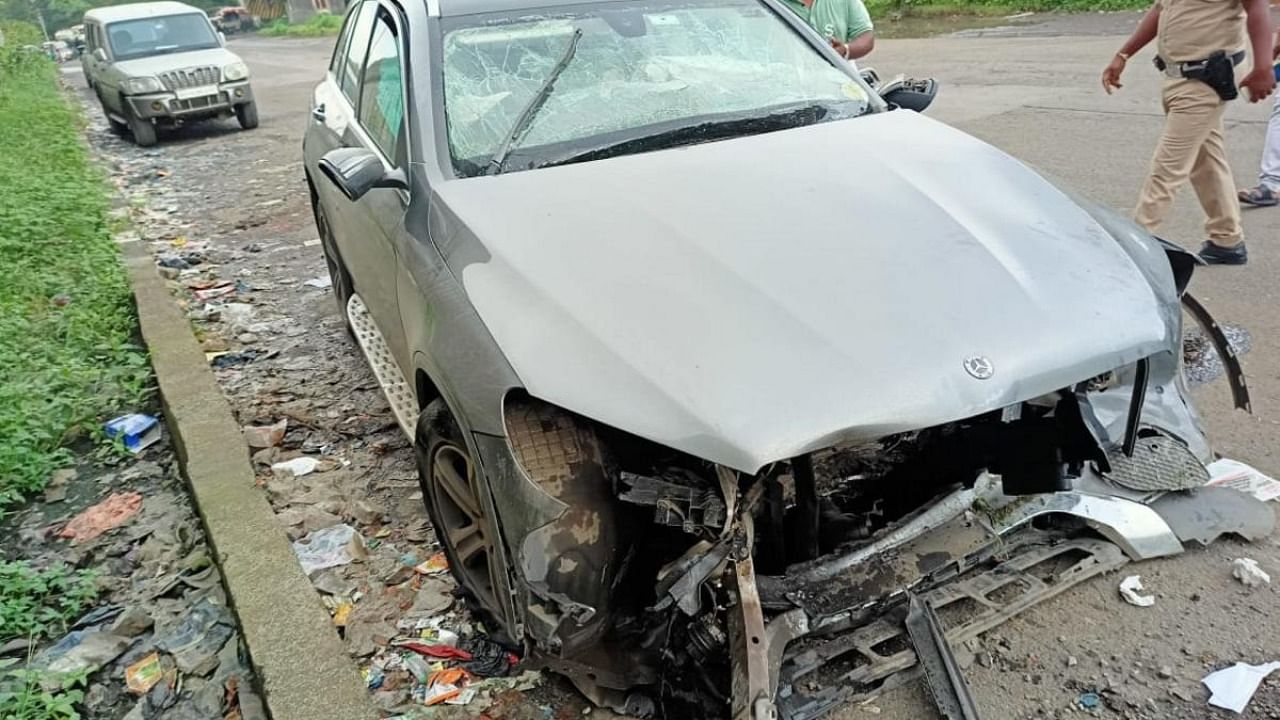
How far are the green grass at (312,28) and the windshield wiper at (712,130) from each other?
37.1 m

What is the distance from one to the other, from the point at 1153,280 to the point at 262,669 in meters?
2.76

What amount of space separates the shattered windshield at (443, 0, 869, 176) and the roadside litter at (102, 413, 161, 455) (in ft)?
8.00

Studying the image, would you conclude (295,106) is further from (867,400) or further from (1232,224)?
(867,400)

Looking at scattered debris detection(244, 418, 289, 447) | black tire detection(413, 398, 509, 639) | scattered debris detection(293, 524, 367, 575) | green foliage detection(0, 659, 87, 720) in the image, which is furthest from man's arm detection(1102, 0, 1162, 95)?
green foliage detection(0, 659, 87, 720)

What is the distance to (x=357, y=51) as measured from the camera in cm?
423

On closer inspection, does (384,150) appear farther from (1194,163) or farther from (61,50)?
(61,50)

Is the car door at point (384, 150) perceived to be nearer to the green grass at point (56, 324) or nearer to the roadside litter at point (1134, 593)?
the green grass at point (56, 324)

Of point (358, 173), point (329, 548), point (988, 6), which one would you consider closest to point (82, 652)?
point (329, 548)

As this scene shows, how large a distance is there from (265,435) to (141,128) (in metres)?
10.1

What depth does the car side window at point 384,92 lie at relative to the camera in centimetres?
323

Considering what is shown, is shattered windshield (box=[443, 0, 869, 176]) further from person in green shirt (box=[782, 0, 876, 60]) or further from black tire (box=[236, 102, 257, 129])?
black tire (box=[236, 102, 257, 129])

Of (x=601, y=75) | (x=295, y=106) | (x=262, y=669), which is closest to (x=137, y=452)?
(x=262, y=669)

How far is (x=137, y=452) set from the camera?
4.29 metres

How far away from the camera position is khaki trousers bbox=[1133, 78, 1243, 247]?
4621 mm
